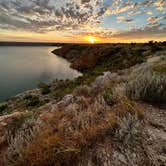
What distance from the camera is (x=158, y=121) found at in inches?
93.7

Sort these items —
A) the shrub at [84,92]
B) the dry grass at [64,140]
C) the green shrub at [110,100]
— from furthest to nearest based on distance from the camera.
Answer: the shrub at [84,92], the green shrub at [110,100], the dry grass at [64,140]

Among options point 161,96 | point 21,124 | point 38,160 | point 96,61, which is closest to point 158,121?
point 161,96

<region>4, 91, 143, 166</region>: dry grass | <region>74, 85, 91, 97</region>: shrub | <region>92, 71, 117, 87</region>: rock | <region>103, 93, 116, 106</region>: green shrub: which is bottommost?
<region>92, 71, 117, 87</region>: rock

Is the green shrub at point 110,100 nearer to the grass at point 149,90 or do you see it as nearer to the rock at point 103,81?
the grass at point 149,90

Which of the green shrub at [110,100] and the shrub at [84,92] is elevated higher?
the green shrub at [110,100]

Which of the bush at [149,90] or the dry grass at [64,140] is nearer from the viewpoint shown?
the dry grass at [64,140]

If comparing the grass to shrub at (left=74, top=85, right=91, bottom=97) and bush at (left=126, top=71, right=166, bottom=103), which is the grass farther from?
shrub at (left=74, top=85, right=91, bottom=97)

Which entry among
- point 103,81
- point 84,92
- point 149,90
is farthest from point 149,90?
point 103,81

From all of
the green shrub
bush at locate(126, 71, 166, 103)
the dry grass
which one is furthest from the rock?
the dry grass

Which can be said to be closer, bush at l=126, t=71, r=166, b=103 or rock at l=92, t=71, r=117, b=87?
bush at l=126, t=71, r=166, b=103

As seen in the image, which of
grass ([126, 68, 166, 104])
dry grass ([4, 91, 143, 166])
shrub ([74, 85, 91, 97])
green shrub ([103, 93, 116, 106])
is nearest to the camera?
dry grass ([4, 91, 143, 166])

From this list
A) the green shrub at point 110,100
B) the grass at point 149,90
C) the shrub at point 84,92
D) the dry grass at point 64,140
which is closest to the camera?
the dry grass at point 64,140

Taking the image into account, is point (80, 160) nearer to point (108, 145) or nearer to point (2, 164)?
point (108, 145)

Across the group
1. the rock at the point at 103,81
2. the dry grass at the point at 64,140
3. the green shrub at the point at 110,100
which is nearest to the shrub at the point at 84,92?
the rock at the point at 103,81
